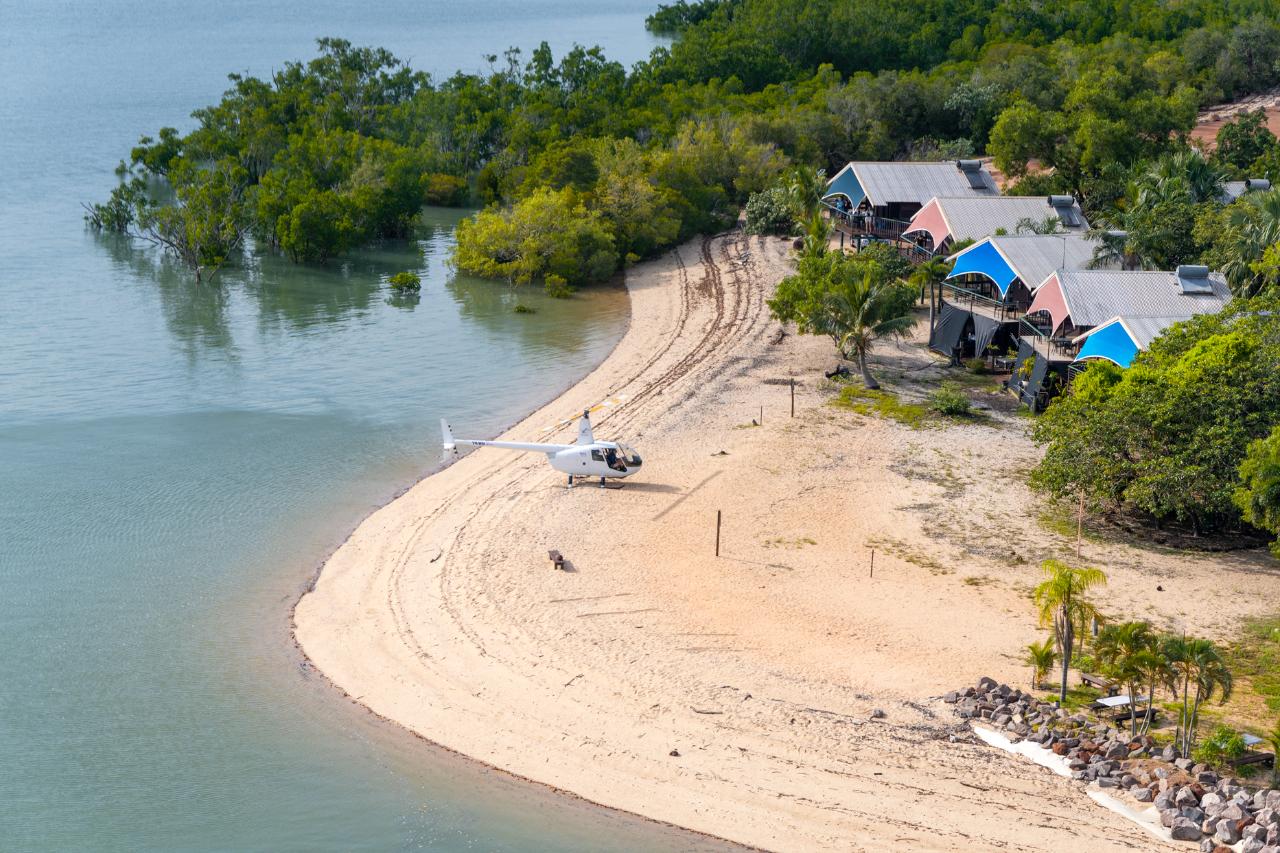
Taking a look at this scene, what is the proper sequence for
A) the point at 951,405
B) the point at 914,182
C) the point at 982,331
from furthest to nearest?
the point at 914,182, the point at 982,331, the point at 951,405

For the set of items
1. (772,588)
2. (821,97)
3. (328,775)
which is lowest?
(328,775)

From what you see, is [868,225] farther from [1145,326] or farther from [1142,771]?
[1142,771]

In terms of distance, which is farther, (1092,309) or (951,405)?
(1092,309)

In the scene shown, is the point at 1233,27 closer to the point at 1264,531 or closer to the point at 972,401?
the point at 972,401

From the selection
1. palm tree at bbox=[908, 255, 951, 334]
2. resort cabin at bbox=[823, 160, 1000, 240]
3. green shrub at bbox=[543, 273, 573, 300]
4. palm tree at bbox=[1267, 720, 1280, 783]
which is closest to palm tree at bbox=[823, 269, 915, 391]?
palm tree at bbox=[908, 255, 951, 334]

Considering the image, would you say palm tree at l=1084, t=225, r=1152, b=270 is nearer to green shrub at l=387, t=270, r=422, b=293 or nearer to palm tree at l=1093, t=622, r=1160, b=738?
palm tree at l=1093, t=622, r=1160, b=738

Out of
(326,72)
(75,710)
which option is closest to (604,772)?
(75,710)

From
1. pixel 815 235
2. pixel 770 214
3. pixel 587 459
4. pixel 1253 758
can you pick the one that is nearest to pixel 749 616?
pixel 587 459
